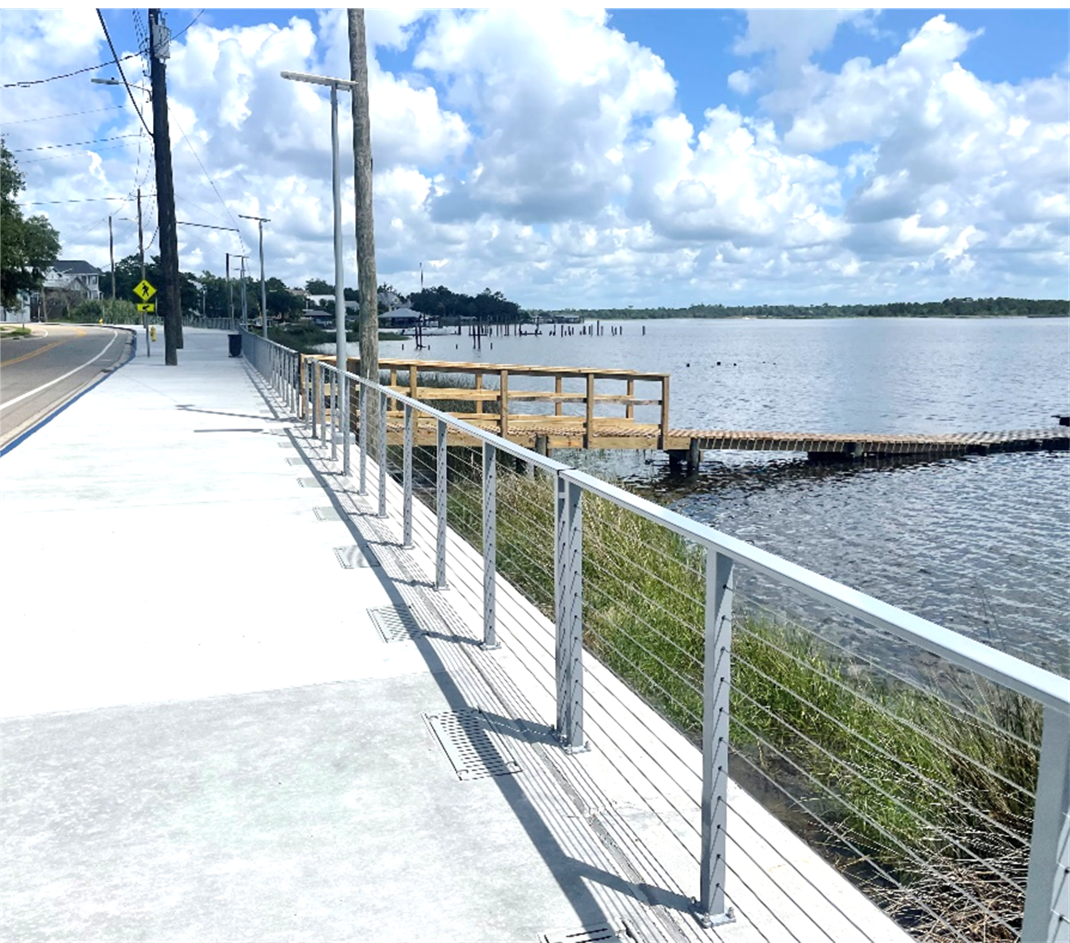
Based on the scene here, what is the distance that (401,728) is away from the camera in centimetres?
423

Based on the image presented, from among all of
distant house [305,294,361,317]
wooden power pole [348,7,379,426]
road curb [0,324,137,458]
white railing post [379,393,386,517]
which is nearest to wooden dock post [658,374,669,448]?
wooden power pole [348,7,379,426]

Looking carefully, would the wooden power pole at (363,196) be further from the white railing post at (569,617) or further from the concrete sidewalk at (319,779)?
the white railing post at (569,617)

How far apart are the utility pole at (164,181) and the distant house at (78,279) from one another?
120476 millimetres

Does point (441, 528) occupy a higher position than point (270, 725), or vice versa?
point (441, 528)

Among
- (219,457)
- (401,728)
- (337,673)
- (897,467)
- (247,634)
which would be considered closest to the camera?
(401,728)

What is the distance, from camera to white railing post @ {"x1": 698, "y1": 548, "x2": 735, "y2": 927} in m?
2.82

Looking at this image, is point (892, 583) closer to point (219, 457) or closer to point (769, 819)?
point (219, 457)

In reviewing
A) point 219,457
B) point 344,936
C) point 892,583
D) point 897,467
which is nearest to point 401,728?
point 344,936

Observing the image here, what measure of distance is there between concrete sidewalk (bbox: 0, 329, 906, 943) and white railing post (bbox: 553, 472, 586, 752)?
0.35ft

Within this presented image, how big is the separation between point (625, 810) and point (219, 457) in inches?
373

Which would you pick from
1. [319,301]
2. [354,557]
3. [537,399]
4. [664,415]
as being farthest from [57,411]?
[319,301]

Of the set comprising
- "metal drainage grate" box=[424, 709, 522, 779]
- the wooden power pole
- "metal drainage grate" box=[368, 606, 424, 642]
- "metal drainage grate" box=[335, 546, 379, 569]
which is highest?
the wooden power pole

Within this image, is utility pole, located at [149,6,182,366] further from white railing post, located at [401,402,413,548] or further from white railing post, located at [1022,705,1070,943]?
white railing post, located at [1022,705,1070,943]

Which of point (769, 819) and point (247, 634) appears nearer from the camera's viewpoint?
A: point (769, 819)
